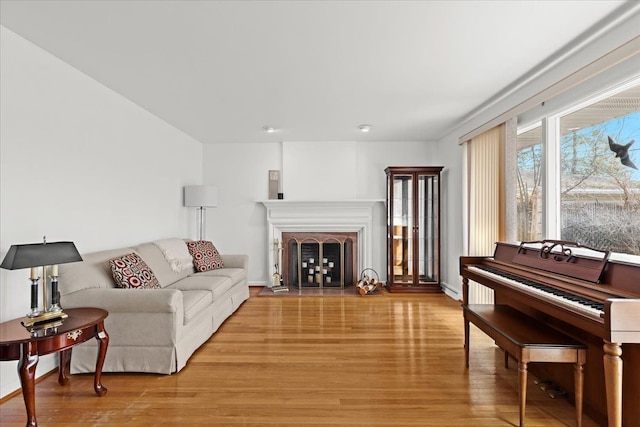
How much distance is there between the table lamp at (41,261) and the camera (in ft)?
6.38

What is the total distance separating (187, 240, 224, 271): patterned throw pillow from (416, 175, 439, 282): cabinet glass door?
306cm

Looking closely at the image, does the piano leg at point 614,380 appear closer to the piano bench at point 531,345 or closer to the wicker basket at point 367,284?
the piano bench at point 531,345

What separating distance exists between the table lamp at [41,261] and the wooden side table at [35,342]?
3.3 inches

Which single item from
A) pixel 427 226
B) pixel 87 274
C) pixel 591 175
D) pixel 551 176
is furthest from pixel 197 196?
pixel 591 175

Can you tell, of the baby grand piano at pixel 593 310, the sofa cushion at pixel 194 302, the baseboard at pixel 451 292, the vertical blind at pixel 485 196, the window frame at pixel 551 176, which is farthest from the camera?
Answer: the baseboard at pixel 451 292

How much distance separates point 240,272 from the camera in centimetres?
441

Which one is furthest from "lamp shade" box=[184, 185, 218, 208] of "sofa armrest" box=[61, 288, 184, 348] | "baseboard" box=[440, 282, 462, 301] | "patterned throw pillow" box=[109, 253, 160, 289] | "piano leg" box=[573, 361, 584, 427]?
"piano leg" box=[573, 361, 584, 427]

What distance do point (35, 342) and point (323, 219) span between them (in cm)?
407

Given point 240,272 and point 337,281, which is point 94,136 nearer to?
point 240,272

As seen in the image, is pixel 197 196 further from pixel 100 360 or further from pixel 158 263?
pixel 100 360

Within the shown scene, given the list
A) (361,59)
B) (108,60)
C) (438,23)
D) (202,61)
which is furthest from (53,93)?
(438,23)

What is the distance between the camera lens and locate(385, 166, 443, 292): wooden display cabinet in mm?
5219

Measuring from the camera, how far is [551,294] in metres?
1.97

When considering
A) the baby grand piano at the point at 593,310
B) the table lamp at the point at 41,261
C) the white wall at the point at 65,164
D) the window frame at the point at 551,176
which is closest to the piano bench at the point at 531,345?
the baby grand piano at the point at 593,310
